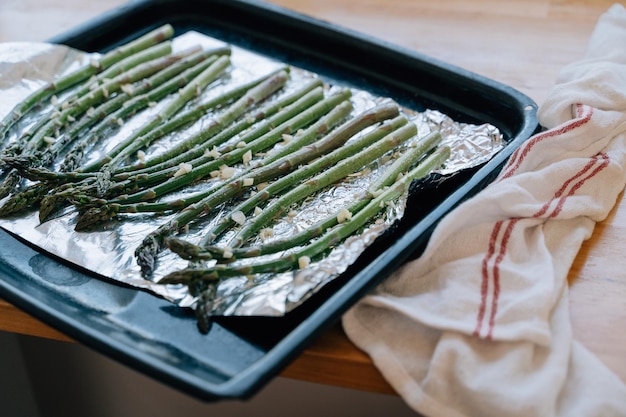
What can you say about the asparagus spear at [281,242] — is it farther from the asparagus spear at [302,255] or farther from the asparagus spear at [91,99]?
the asparagus spear at [91,99]

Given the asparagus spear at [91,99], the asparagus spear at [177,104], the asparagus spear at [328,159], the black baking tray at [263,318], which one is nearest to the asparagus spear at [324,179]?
the asparagus spear at [328,159]

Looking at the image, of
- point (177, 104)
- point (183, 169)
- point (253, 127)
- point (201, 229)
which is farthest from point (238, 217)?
point (177, 104)

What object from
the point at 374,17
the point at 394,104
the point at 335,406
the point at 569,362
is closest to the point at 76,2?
the point at 374,17

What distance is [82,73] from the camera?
5.80 feet

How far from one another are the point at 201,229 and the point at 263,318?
247 millimetres

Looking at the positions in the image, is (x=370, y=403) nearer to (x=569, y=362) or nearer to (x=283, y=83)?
(x=569, y=362)

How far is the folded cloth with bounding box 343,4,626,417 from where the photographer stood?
112 centimetres

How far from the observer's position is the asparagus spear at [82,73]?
1655 mm

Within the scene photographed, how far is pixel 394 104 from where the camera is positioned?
1656mm

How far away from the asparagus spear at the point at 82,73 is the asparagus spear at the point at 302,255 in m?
0.61

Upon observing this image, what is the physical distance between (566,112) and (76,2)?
4.39 ft

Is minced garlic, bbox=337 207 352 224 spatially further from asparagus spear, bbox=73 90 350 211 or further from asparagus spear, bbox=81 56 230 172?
asparagus spear, bbox=81 56 230 172

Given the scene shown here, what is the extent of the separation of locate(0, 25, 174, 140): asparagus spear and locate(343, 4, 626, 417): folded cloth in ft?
2.83

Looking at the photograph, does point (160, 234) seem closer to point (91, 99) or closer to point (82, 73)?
point (91, 99)
